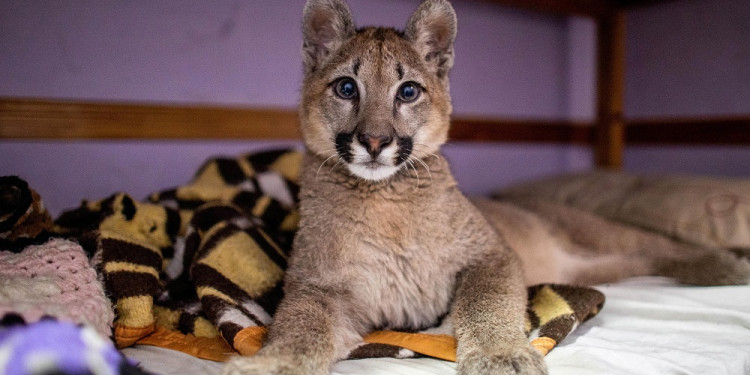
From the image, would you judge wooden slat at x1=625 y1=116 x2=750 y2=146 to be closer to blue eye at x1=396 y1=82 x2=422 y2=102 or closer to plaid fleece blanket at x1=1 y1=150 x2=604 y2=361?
plaid fleece blanket at x1=1 y1=150 x2=604 y2=361

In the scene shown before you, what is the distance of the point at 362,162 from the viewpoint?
175cm

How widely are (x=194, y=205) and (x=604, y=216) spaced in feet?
8.08

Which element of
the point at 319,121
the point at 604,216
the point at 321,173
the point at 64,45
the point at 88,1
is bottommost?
the point at 604,216

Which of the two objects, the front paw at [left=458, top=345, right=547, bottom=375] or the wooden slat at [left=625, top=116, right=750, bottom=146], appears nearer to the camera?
the front paw at [left=458, top=345, right=547, bottom=375]

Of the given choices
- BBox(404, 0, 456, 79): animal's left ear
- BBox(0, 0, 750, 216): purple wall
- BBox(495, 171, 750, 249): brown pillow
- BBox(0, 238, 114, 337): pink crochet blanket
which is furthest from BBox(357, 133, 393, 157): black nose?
BBox(495, 171, 750, 249): brown pillow

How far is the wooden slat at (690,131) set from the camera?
12.0 feet

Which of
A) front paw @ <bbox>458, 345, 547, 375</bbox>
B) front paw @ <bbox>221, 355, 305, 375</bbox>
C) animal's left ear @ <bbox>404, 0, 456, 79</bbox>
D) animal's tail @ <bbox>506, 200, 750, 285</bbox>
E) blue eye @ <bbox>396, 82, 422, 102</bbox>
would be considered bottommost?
animal's tail @ <bbox>506, 200, 750, 285</bbox>

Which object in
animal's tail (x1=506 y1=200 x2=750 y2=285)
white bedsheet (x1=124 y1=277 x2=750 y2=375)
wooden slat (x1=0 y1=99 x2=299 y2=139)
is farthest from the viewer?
Answer: wooden slat (x1=0 y1=99 x2=299 y2=139)

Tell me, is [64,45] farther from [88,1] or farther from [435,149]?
[435,149]

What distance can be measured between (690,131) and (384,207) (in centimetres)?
319

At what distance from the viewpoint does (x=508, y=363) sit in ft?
4.76

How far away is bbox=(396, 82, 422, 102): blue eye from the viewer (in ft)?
6.32

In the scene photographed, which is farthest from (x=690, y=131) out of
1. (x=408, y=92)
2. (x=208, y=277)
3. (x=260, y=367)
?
(x=260, y=367)

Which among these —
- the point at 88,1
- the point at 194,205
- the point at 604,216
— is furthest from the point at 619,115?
the point at 88,1
